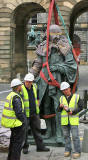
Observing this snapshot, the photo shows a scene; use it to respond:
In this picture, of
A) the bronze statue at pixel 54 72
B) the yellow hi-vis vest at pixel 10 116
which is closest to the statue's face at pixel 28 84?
the bronze statue at pixel 54 72

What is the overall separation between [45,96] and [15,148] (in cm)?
177

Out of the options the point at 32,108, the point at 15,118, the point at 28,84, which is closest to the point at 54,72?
the point at 28,84

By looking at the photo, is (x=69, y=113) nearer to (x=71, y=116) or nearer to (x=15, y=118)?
(x=71, y=116)

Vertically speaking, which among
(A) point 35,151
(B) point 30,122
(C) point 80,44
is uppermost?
(C) point 80,44

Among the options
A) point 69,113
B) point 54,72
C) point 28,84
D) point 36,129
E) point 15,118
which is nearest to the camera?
point 15,118

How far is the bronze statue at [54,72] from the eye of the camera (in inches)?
314

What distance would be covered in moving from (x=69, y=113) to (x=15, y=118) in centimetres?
119

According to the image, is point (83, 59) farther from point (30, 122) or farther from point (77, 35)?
point (30, 122)

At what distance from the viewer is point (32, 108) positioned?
7582mm

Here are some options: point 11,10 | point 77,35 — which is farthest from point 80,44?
point 11,10

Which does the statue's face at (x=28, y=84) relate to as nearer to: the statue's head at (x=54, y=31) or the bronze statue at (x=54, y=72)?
the bronze statue at (x=54, y=72)

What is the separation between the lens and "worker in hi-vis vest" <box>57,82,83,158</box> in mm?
7227

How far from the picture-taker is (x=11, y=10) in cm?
2728

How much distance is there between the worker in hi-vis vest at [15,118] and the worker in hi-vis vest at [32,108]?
0.88 metres
